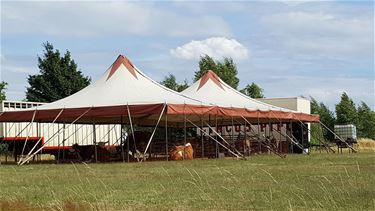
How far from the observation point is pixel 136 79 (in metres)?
26.4

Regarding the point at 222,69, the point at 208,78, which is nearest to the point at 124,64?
the point at 208,78

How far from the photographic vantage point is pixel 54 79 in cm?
5578

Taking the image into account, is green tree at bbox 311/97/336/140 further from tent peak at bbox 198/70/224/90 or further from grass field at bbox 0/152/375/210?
grass field at bbox 0/152/375/210

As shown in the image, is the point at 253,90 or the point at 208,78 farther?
the point at 253,90

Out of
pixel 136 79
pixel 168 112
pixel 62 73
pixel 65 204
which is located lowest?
pixel 65 204

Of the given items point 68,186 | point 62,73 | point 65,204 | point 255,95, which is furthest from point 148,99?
point 255,95

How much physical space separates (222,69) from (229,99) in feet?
123

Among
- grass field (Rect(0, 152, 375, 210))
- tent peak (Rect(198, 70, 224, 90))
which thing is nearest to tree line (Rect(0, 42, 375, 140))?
tent peak (Rect(198, 70, 224, 90))

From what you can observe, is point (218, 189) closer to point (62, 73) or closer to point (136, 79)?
point (136, 79)

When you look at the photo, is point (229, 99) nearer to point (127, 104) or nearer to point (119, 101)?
point (119, 101)

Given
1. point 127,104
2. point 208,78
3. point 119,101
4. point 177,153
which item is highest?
point 208,78

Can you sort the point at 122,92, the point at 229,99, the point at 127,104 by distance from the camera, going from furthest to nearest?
the point at 229,99 → the point at 122,92 → the point at 127,104

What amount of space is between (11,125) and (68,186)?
82.2 ft

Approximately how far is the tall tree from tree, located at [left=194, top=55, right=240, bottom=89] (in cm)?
1133
